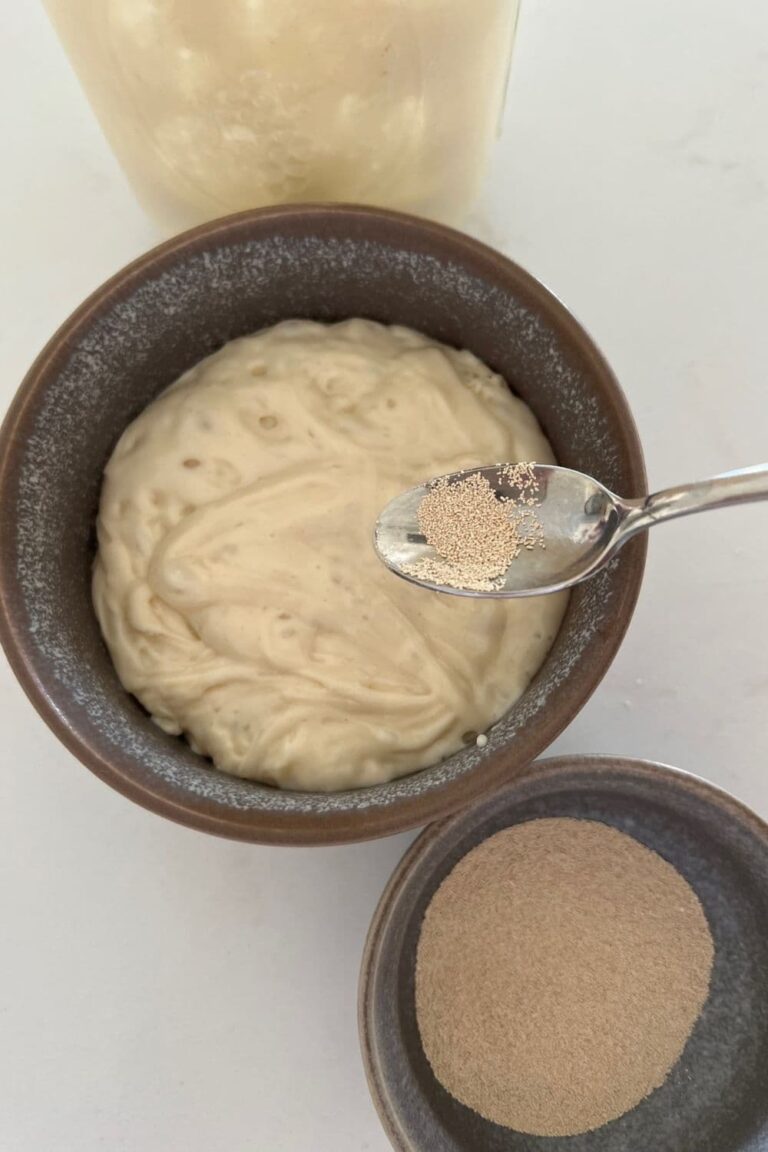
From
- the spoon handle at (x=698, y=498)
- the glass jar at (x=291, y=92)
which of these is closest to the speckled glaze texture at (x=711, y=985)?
the spoon handle at (x=698, y=498)

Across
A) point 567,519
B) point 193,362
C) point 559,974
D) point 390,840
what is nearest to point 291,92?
point 193,362

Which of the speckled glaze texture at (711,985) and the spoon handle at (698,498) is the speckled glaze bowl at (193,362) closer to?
the spoon handle at (698,498)

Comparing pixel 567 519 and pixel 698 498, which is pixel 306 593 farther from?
pixel 698 498

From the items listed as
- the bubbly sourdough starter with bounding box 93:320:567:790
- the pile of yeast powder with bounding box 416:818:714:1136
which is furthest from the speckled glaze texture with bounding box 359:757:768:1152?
the bubbly sourdough starter with bounding box 93:320:567:790

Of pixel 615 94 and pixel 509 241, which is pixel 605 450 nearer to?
pixel 509 241

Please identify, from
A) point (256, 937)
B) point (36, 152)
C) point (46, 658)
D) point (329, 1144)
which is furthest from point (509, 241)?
point (329, 1144)

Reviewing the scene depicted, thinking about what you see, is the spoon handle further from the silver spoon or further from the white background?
the white background
